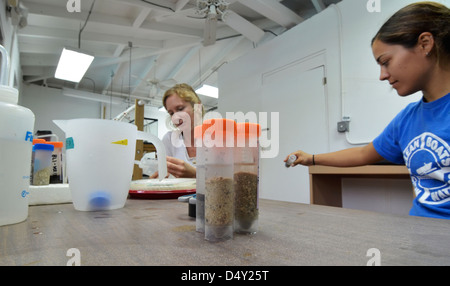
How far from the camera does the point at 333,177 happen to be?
2.03 metres

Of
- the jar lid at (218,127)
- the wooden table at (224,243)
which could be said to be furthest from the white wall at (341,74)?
the jar lid at (218,127)

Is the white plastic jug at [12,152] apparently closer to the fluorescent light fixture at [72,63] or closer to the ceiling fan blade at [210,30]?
the ceiling fan blade at [210,30]

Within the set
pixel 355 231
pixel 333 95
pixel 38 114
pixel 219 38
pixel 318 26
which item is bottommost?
pixel 355 231

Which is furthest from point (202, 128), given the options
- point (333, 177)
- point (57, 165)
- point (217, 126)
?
point (333, 177)

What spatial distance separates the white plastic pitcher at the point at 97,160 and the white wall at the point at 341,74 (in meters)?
1.93

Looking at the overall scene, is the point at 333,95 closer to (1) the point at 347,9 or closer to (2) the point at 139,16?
(1) the point at 347,9

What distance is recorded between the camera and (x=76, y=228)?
365mm

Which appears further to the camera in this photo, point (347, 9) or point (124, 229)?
point (347, 9)

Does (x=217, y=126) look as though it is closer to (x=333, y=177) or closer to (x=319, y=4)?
(x=333, y=177)

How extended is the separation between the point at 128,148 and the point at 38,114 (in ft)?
21.0

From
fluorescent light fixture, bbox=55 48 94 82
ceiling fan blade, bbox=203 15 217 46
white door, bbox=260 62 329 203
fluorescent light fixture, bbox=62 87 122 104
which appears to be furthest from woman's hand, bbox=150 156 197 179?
fluorescent light fixture, bbox=62 87 122 104

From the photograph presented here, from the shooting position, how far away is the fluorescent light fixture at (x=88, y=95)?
5.35m

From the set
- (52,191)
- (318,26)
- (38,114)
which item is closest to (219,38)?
(318,26)
